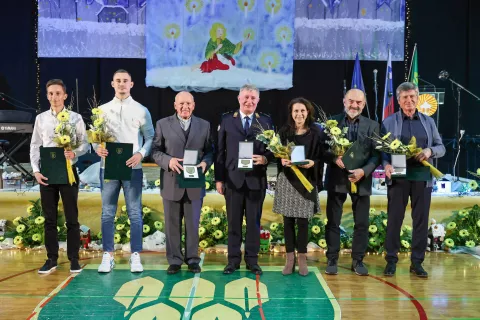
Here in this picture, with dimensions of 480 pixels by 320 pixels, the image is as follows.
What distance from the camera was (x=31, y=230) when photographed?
537 centimetres

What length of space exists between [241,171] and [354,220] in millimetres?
1032

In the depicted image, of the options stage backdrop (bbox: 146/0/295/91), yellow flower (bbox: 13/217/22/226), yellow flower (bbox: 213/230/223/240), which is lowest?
yellow flower (bbox: 213/230/223/240)

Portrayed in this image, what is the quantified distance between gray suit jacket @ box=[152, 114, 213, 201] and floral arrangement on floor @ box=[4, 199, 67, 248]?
5.96ft

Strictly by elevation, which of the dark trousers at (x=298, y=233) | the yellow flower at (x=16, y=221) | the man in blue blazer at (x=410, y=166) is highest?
the man in blue blazer at (x=410, y=166)

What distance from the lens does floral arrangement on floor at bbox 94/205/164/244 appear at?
5357 mm

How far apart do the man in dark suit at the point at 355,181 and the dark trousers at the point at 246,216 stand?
60 centimetres

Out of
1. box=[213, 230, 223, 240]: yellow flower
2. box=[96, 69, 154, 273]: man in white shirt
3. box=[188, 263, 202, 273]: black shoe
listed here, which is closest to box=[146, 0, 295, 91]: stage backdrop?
box=[213, 230, 223, 240]: yellow flower

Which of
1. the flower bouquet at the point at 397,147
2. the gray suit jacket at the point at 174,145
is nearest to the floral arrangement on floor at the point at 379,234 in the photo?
the flower bouquet at the point at 397,147

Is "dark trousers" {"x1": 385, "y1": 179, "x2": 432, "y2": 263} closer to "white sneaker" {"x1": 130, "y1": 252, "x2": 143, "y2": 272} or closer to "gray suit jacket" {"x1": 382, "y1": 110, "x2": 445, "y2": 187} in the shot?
"gray suit jacket" {"x1": 382, "y1": 110, "x2": 445, "y2": 187}

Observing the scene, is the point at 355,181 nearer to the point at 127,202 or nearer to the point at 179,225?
the point at 179,225

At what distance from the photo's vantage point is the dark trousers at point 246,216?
4.19 meters

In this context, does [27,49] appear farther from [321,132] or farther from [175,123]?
[321,132]

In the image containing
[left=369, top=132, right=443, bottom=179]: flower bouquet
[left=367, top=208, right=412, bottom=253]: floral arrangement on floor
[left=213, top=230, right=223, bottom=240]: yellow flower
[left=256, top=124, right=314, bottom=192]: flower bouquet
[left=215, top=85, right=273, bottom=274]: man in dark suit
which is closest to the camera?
[left=256, top=124, right=314, bottom=192]: flower bouquet

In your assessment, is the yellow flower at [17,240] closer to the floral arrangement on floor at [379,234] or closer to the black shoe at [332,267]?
the black shoe at [332,267]
